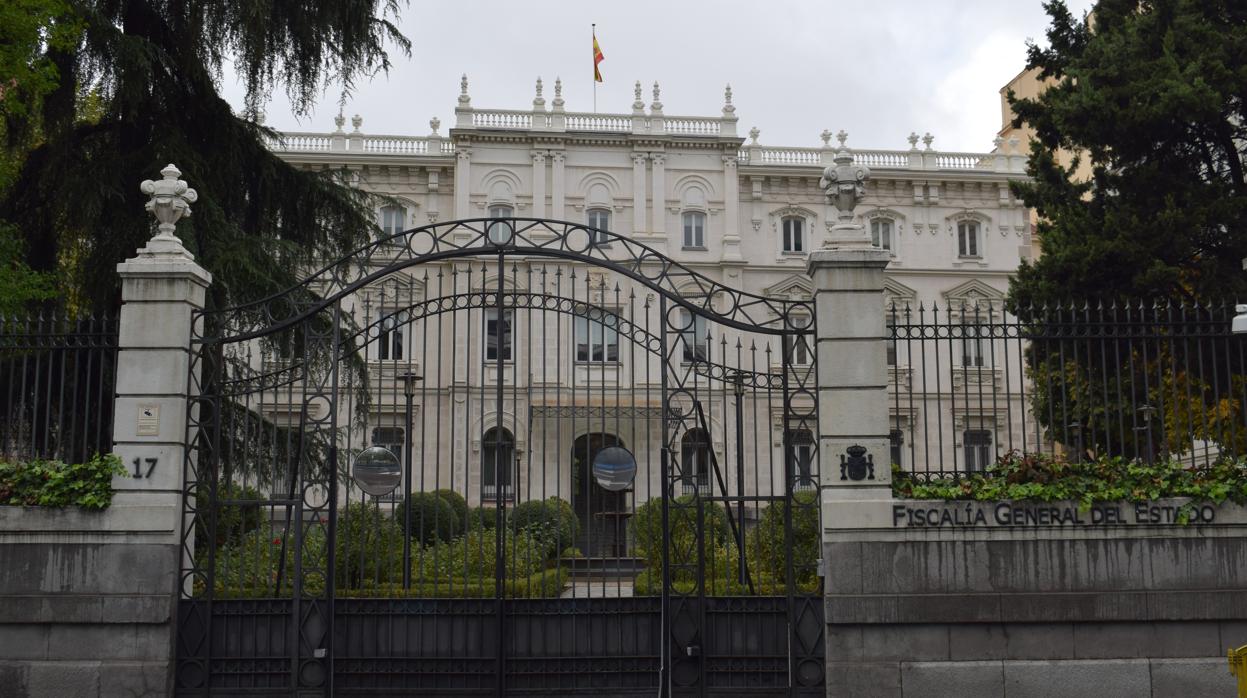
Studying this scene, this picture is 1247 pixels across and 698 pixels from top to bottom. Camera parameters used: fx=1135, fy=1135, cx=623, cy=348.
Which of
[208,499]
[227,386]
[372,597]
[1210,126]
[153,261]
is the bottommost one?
[372,597]

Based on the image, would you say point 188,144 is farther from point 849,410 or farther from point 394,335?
point 849,410

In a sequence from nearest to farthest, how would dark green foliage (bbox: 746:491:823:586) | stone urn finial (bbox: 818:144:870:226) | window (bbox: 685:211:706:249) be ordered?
dark green foliage (bbox: 746:491:823:586), stone urn finial (bbox: 818:144:870:226), window (bbox: 685:211:706:249)

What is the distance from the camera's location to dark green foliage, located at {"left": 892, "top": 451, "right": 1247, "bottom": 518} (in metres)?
11.0

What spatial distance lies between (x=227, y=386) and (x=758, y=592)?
6064mm

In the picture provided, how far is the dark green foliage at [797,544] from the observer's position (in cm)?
1168

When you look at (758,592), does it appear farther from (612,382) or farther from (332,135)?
(332,135)

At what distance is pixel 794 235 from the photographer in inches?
1654

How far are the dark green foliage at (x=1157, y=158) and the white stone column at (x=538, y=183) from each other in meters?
20.4

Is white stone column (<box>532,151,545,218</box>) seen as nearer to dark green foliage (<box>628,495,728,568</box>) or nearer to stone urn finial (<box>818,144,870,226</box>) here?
dark green foliage (<box>628,495,728,568</box>)

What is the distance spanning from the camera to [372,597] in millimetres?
11555

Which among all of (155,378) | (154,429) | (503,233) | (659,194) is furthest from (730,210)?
(154,429)

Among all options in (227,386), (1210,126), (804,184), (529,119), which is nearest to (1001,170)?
(804,184)

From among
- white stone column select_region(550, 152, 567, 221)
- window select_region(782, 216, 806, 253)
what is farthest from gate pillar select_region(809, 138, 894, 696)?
window select_region(782, 216, 806, 253)

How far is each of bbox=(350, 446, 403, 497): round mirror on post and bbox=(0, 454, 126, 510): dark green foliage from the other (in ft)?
7.57
